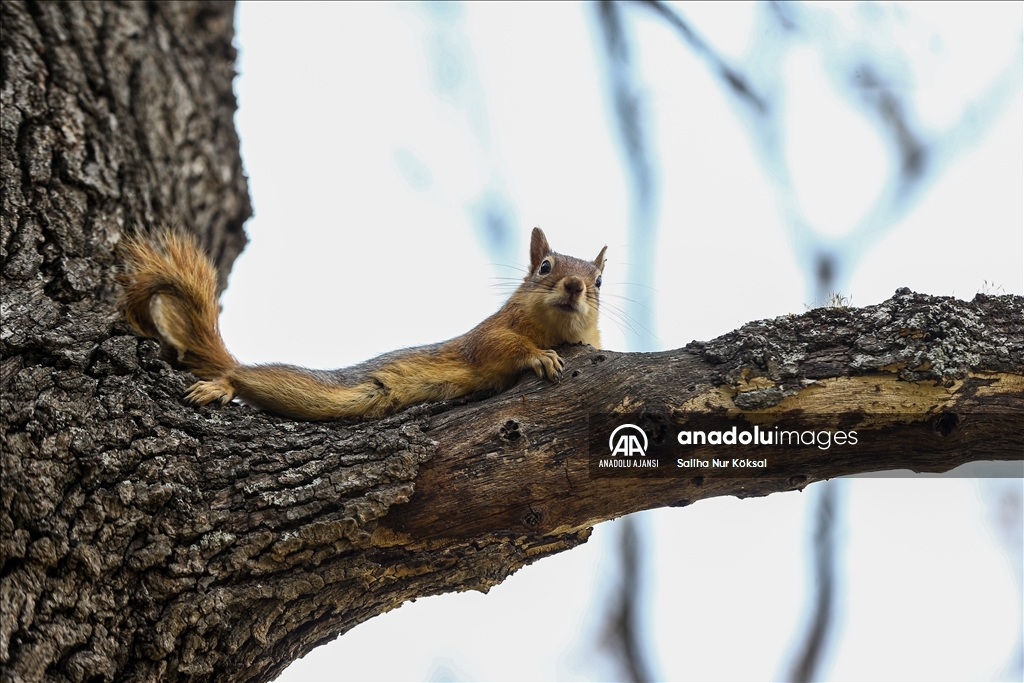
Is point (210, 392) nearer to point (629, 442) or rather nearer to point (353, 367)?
point (353, 367)

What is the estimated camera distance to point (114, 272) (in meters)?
3.66

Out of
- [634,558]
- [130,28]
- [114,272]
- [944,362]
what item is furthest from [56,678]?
[634,558]

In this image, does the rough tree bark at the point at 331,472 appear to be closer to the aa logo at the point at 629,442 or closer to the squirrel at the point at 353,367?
the aa logo at the point at 629,442

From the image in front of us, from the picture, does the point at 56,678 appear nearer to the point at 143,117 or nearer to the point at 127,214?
the point at 127,214

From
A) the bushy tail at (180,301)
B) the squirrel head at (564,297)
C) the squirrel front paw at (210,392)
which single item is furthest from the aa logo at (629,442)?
the bushy tail at (180,301)

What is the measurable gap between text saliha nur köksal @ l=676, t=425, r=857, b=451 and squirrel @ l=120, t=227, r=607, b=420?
870 mm

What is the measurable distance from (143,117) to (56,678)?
9.77 ft

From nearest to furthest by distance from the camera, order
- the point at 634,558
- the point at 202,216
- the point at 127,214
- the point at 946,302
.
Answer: the point at 946,302, the point at 127,214, the point at 202,216, the point at 634,558

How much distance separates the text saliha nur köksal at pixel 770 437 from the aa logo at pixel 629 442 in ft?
0.36

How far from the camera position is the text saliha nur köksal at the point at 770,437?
256 centimetres

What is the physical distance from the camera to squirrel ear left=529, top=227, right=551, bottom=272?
4.71 m

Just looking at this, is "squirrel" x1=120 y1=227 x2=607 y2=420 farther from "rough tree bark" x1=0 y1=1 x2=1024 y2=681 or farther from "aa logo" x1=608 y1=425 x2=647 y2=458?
"aa logo" x1=608 y1=425 x2=647 y2=458

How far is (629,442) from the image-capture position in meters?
2.66

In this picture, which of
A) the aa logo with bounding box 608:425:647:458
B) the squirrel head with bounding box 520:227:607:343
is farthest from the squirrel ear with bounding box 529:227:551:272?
the aa logo with bounding box 608:425:647:458
